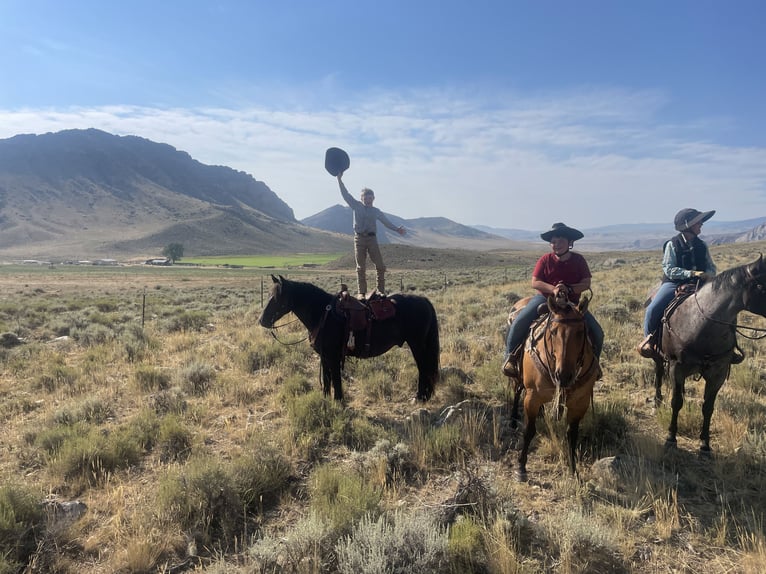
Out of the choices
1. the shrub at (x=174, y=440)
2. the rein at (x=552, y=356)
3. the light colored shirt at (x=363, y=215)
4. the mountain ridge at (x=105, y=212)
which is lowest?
the shrub at (x=174, y=440)

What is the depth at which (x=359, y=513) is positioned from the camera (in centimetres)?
333

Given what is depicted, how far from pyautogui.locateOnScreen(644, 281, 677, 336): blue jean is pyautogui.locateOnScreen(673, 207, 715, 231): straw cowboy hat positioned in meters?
0.83

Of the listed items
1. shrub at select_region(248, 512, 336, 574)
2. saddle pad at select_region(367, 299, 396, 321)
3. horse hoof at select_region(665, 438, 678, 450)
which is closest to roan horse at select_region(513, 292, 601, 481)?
horse hoof at select_region(665, 438, 678, 450)

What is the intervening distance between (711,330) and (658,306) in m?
1.06

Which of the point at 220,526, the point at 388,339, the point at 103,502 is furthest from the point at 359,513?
the point at 388,339

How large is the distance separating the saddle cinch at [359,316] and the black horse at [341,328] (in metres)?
0.02

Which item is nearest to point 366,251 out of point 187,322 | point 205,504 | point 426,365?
point 426,365

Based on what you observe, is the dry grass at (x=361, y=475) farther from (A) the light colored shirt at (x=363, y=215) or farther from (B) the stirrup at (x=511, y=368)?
(A) the light colored shirt at (x=363, y=215)

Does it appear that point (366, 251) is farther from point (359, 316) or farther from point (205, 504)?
point (205, 504)

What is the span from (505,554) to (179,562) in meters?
2.58

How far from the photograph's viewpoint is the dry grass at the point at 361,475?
3.10 m

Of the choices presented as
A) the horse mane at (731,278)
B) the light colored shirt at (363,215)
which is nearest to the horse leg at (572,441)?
the horse mane at (731,278)

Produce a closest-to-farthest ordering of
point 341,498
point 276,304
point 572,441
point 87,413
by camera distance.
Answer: point 341,498
point 572,441
point 87,413
point 276,304

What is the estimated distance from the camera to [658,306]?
5578mm
